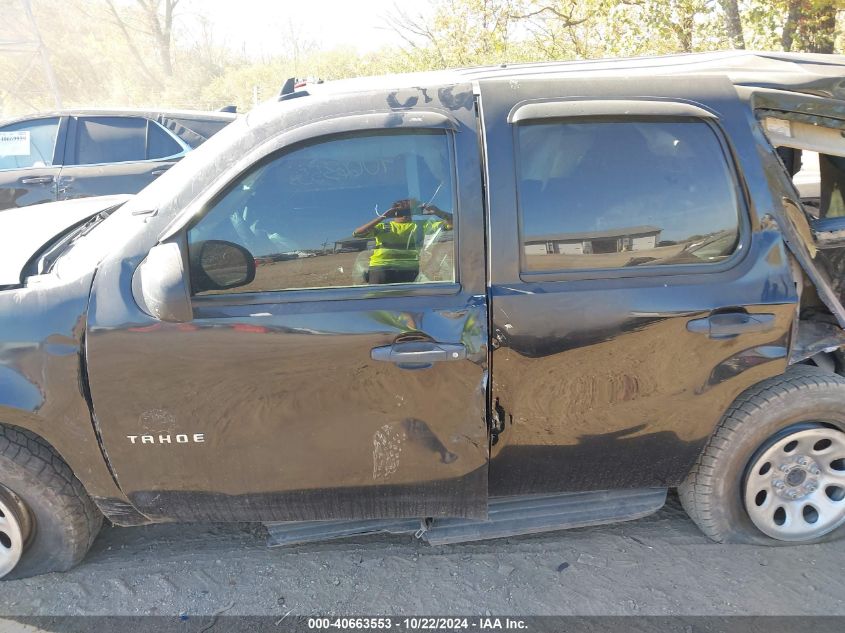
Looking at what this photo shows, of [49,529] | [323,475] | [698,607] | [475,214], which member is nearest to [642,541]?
[698,607]

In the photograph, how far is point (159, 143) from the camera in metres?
5.86

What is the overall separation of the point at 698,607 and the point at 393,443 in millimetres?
1346

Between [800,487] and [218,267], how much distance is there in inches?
101

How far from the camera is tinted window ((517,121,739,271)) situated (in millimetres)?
2055

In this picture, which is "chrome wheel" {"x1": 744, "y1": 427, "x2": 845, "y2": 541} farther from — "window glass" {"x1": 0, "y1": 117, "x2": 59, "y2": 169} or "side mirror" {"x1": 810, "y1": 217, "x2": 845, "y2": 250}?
"window glass" {"x1": 0, "y1": 117, "x2": 59, "y2": 169}

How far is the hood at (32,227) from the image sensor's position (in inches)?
88.0

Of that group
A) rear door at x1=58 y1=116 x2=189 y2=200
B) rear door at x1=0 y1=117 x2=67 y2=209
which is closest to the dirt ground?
rear door at x1=58 y1=116 x2=189 y2=200

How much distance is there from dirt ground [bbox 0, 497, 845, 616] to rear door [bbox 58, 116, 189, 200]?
405cm

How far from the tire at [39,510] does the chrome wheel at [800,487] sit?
9.07 ft

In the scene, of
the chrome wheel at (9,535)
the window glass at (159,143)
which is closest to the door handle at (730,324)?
the chrome wheel at (9,535)

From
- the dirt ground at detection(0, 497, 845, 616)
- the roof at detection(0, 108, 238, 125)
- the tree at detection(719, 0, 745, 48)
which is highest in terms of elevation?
the tree at detection(719, 0, 745, 48)

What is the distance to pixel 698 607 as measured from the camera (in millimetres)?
2217

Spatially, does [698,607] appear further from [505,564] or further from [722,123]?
[722,123]

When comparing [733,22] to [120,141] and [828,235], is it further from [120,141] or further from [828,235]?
[120,141]
